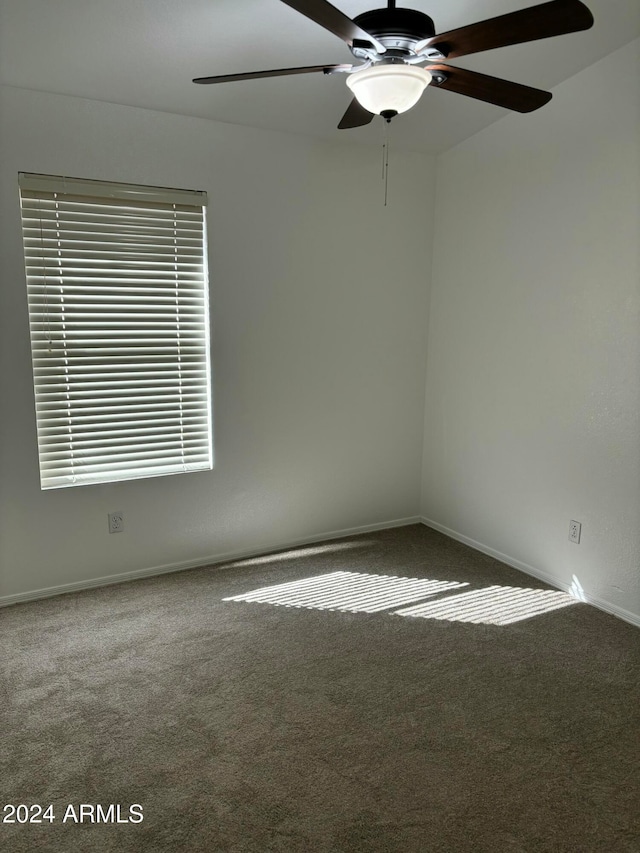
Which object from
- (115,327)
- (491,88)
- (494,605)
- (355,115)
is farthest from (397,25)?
(494,605)

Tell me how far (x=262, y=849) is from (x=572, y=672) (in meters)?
1.45

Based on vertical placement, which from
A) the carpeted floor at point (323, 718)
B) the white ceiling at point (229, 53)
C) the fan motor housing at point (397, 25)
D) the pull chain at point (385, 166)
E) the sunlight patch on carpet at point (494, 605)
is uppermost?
the white ceiling at point (229, 53)

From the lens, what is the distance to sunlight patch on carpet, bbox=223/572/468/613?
301 cm

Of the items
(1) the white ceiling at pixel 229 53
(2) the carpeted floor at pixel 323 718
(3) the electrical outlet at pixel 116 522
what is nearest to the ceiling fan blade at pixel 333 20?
(1) the white ceiling at pixel 229 53

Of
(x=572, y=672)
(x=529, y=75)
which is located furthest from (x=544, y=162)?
(x=572, y=672)

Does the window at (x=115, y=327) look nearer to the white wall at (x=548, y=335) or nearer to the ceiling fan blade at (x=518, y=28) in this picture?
the white wall at (x=548, y=335)

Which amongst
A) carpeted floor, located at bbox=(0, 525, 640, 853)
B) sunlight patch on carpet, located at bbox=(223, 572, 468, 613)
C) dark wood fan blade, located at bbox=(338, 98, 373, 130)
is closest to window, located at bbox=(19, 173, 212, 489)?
carpeted floor, located at bbox=(0, 525, 640, 853)

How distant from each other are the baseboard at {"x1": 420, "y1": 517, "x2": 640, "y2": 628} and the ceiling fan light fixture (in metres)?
2.45

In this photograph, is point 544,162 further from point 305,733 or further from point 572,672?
point 305,733

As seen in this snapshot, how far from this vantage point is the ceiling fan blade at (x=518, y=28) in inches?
56.7

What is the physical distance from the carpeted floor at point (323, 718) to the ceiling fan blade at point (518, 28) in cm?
215

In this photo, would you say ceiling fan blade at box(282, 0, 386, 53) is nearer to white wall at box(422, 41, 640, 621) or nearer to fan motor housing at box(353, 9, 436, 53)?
fan motor housing at box(353, 9, 436, 53)

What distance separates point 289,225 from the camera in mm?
3469

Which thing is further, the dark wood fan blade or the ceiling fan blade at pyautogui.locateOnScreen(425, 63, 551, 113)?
the dark wood fan blade
